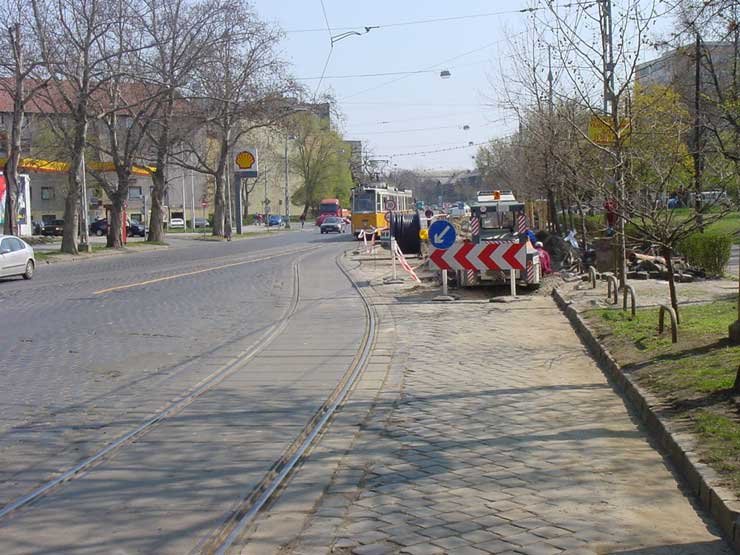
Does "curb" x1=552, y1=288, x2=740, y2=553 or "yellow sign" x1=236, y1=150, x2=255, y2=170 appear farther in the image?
"yellow sign" x1=236, y1=150, x2=255, y2=170

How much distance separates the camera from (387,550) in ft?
17.3

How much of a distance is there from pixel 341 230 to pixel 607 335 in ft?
225

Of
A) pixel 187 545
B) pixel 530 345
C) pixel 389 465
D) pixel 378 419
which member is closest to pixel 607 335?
pixel 530 345

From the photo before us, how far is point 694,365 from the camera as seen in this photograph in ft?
31.8

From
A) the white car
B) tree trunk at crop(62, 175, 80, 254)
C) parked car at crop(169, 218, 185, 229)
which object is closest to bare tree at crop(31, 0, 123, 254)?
tree trunk at crop(62, 175, 80, 254)

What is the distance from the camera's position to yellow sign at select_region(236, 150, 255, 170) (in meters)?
72.2

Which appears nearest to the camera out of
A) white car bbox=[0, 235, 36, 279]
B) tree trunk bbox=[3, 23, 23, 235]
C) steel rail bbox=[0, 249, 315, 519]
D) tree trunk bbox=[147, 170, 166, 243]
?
steel rail bbox=[0, 249, 315, 519]

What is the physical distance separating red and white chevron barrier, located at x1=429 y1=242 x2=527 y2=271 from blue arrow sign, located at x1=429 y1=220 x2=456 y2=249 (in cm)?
24

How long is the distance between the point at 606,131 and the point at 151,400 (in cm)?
993

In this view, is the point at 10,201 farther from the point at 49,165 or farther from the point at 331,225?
the point at 331,225

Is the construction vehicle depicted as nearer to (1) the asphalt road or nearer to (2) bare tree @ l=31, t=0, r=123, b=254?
(1) the asphalt road

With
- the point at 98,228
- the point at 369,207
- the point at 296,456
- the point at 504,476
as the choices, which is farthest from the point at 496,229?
the point at 98,228

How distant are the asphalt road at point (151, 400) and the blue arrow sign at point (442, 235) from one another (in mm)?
2164

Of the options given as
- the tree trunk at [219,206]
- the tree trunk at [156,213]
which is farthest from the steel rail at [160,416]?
the tree trunk at [219,206]
